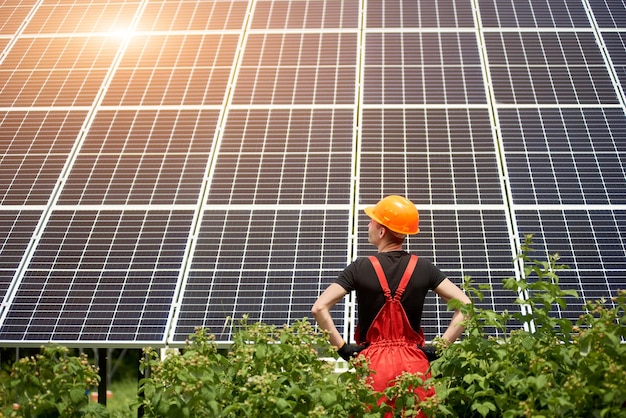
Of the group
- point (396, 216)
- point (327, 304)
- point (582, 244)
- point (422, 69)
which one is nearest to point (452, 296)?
point (396, 216)

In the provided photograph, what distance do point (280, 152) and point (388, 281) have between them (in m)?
4.55

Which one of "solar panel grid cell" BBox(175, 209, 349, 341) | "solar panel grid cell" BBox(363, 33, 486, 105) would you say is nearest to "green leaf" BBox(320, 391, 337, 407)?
"solar panel grid cell" BBox(175, 209, 349, 341)

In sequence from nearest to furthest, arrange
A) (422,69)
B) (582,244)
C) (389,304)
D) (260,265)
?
(389,304) < (260,265) < (582,244) < (422,69)

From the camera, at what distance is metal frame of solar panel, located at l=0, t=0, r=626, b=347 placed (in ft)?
33.0

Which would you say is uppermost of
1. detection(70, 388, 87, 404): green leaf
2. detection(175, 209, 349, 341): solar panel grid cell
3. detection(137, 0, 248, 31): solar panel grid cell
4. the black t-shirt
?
detection(137, 0, 248, 31): solar panel grid cell

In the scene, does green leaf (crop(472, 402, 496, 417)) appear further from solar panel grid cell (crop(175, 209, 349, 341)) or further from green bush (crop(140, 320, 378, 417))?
solar panel grid cell (crop(175, 209, 349, 341))

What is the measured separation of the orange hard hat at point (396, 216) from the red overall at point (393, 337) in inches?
14.5

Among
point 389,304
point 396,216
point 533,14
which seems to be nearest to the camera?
point 389,304

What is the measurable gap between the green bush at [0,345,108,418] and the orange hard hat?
8.84 feet

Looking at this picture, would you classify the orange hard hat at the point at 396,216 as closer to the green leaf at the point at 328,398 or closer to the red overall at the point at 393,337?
the red overall at the point at 393,337

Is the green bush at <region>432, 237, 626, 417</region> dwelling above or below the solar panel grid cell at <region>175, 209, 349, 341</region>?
below

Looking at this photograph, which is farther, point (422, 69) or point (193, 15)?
point (193, 15)

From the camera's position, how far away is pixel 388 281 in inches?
291

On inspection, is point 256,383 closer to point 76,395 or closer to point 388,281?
point 76,395
